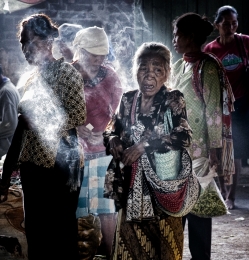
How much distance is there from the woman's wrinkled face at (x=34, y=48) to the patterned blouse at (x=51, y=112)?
124mm

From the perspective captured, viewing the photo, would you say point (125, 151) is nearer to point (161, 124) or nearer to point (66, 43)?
point (161, 124)

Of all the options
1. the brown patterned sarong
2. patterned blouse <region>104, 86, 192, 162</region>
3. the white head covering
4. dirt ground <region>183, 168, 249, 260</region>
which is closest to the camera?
patterned blouse <region>104, 86, 192, 162</region>

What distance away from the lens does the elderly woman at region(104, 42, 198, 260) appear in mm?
4688

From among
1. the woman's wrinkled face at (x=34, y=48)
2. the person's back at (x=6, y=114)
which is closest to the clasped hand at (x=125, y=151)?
the woman's wrinkled face at (x=34, y=48)

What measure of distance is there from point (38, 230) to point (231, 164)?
169cm

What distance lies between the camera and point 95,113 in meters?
6.05

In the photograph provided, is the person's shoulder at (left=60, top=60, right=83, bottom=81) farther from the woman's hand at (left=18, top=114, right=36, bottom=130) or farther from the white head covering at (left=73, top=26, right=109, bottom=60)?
the white head covering at (left=73, top=26, right=109, bottom=60)

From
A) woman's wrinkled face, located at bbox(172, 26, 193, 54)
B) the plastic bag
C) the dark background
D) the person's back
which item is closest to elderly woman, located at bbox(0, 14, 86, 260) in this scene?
the plastic bag

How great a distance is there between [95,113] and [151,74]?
1.33m

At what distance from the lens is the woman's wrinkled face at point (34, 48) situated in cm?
499

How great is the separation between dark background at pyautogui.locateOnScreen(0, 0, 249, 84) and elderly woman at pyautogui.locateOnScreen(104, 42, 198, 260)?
15.8ft

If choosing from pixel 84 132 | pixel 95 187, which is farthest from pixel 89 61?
pixel 95 187

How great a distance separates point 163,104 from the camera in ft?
15.5

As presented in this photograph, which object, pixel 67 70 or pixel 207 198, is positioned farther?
pixel 207 198
